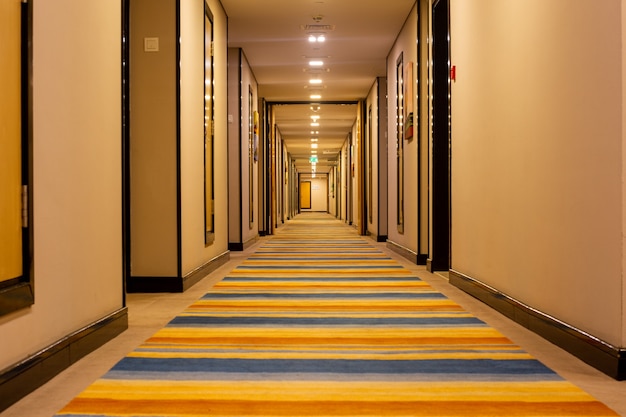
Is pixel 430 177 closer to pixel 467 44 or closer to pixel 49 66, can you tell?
pixel 467 44

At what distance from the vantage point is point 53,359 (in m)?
2.54

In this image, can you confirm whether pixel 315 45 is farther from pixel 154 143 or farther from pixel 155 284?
pixel 155 284

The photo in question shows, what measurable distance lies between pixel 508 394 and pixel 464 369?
35cm

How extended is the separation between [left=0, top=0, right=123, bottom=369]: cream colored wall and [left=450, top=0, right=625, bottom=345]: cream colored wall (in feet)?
7.79

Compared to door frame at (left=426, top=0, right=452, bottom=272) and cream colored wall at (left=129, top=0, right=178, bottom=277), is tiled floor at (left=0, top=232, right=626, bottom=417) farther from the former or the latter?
door frame at (left=426, top=0, right=452, bottom=272)

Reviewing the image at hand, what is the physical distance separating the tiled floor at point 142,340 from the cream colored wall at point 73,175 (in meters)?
0.17

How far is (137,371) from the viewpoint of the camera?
261 centimetres

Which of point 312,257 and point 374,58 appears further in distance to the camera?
point 374,58

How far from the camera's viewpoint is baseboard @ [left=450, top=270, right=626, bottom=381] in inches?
97.5

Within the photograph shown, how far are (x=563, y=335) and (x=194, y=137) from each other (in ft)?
12.6

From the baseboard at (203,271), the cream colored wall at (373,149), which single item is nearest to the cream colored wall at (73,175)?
the baseboard at (203,271)

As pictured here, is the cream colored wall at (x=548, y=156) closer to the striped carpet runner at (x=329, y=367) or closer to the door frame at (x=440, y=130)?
the striped carpet runner at (x=329, y=367)

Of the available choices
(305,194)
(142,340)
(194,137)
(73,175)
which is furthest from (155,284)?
(305,194)

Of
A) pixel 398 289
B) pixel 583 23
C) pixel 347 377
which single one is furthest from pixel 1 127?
pixel 398 289
